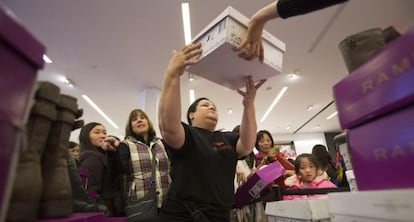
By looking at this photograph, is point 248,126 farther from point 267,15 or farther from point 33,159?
point 33,159

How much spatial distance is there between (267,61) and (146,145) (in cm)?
98

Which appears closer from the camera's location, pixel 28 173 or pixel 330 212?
pixel 28 173

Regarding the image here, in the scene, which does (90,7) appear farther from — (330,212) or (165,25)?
(330,212)

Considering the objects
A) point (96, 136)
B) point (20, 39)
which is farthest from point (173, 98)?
point (96, 136)

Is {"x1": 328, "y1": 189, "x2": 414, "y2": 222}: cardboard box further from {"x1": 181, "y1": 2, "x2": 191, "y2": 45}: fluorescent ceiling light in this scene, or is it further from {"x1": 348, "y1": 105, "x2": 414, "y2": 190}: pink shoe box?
{"x1": 181, "y1": 2, "x2": 191, "y2": 45}: fluorescent ceiling light

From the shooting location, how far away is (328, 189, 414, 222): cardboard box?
16.9 inches

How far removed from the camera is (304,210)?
0.77m

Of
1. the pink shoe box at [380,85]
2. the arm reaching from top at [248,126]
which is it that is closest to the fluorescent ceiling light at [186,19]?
the arm reaching from top at [248,126]

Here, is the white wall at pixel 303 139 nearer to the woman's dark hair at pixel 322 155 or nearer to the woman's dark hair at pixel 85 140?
the woman's dark hair at pixel 322 155

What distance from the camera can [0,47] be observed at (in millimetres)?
330

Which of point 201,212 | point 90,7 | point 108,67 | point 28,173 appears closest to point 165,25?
point 90,7

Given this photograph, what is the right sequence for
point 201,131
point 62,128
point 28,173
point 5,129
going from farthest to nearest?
1. point 201,131
2. point 62,128
3. point 28,173
4. point 5,129

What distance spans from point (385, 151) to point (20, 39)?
0.71 metres

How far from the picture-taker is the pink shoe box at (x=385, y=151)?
1.48 ft
